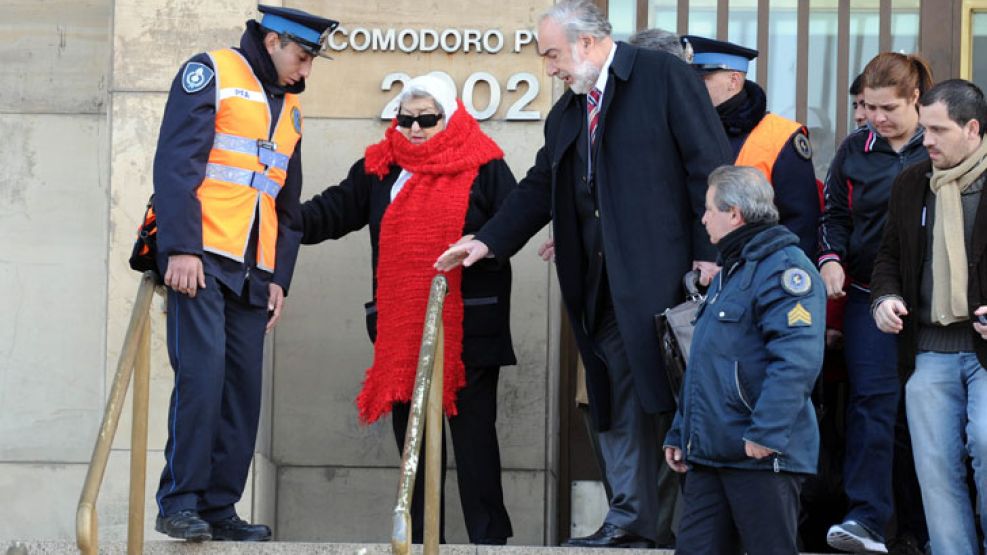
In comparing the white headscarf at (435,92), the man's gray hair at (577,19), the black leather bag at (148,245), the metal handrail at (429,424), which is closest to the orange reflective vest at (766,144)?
the man's gray hair at (577,19)

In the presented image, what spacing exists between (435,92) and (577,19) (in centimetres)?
92

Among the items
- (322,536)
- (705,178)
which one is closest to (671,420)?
(705,178)

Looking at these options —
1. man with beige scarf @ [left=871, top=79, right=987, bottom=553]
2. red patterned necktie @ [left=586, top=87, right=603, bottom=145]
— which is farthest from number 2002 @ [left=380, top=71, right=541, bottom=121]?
man with beige scarf @ [left=871, top=79, right=987, bottom=553]

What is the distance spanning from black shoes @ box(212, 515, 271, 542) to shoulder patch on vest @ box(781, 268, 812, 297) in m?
2.25

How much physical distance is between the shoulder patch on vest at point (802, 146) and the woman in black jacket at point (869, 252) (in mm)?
121

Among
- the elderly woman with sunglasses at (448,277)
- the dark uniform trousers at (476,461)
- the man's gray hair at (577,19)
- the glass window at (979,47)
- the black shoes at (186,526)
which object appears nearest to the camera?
the black shoes at (186,526)

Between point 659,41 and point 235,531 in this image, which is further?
point 659,41

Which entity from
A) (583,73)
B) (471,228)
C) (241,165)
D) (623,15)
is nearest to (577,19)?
(583,73)

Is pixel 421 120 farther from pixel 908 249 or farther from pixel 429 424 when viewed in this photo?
pixel 908 249

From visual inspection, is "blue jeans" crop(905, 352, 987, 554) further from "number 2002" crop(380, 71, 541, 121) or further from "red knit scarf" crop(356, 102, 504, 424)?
"number 2002" crop(380, 71, 541, 121)

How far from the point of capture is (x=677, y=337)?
7348 millimetres

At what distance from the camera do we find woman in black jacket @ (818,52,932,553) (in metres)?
7.49

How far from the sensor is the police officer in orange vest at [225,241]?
752 cm

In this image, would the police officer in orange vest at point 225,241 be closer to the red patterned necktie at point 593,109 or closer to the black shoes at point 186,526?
the black shoes at point 186,526
